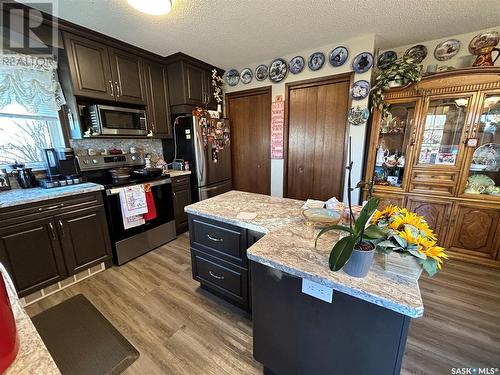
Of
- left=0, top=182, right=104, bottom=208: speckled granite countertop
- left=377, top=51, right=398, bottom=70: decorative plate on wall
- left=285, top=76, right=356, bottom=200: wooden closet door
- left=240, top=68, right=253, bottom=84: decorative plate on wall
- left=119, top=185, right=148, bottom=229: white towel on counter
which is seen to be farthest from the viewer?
left=240, top=68, right=253, bottom=84: decorative plate on wall

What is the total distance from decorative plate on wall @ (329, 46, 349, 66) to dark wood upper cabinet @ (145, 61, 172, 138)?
229cm

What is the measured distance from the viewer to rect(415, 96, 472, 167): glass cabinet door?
224 centimetres

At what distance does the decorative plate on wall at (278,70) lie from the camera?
292 cm

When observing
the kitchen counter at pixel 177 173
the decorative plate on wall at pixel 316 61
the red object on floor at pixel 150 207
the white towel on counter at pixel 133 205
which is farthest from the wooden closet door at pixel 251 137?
the white towel on counter at pixel 133 205

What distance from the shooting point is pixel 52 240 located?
188cm

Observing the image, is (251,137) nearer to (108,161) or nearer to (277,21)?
(277,21)

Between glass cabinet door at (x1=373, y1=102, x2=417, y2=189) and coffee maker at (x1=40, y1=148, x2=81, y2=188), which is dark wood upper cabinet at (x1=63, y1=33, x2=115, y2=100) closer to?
coffee maker at (x1=40, y1=148, x2=81, y2=188)

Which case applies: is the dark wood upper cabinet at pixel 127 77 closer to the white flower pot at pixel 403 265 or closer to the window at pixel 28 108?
the window at pixel 28 108

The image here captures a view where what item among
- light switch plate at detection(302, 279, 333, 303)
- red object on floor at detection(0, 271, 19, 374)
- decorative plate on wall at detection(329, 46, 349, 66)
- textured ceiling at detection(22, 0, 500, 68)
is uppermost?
textured ceiling at detection(22, 0, 500, 68)

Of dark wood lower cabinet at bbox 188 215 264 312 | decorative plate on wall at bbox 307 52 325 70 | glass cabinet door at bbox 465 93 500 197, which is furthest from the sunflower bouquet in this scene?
decorative plate on wall at bbox 307 52 325 70

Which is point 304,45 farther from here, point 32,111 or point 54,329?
point 54,329

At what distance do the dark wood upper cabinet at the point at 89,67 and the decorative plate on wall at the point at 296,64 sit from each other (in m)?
2.28

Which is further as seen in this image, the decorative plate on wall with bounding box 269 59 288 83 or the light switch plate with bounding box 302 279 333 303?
the decorative plate on wall with bounding box 269 59 288 83

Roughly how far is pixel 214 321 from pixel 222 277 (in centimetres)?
34
